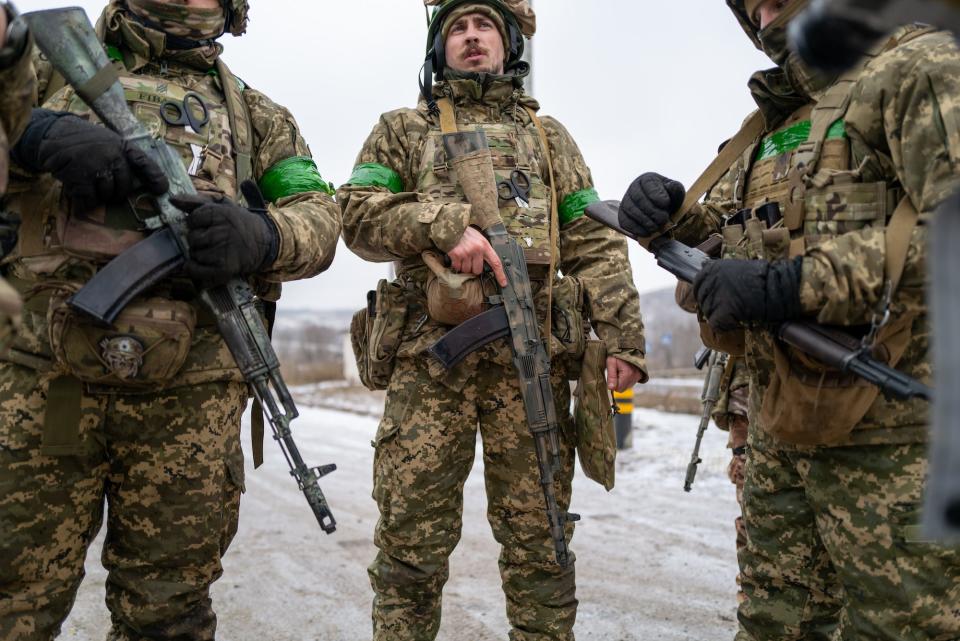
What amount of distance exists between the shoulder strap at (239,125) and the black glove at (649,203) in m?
1.22

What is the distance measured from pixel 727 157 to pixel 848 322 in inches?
34.8

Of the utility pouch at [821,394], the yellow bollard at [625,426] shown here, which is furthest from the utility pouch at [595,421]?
the yellow bollard at [625,426]

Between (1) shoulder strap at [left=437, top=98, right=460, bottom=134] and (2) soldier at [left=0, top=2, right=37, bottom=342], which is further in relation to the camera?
(1) shoulder strap at [left=437, top=98, right=460, bottom=134]

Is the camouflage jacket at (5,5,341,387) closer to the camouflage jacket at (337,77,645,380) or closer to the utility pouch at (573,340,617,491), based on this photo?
the camouflage jacket at (337,77,645,380)

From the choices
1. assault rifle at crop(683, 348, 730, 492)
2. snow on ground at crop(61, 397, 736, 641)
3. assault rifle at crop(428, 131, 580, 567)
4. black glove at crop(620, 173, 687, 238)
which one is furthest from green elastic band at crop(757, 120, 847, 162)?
snow on ground at crop(61, 397, 736, 641)

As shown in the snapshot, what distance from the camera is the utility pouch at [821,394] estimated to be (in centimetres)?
192

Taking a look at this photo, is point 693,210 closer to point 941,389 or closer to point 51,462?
point 941,389

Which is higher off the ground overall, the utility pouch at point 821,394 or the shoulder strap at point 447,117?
the shoulder strap at point 447,117

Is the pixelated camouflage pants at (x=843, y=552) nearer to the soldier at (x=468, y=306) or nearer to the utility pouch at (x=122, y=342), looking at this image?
the soldier at (x=468, y=306)

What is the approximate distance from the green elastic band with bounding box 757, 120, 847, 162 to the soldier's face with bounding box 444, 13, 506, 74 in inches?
47.1

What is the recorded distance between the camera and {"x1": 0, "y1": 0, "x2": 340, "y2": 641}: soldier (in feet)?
6.87

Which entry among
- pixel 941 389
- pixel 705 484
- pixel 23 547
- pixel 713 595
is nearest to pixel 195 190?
pixel 23 547

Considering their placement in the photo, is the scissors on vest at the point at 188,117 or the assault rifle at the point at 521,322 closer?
the scissors on vest at the point at 188,117

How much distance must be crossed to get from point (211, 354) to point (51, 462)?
514 millimetres
